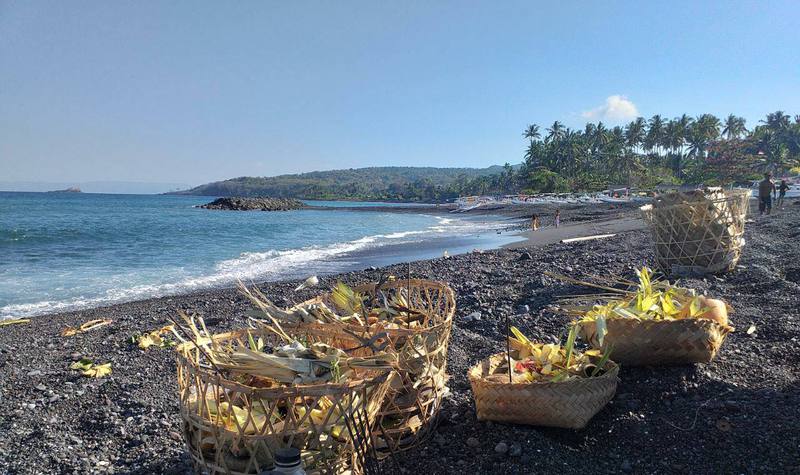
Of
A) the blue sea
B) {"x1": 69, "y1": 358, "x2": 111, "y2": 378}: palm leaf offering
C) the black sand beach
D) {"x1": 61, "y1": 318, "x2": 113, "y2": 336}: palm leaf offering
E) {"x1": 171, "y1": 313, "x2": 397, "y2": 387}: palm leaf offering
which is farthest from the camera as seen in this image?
the blue sea

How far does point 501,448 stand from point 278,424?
5.43 ft

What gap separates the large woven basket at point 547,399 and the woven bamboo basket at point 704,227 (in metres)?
5.79

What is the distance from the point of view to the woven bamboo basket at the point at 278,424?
281 cm

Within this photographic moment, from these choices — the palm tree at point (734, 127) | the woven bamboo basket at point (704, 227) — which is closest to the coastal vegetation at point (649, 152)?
the palm tree at point (734, 127)

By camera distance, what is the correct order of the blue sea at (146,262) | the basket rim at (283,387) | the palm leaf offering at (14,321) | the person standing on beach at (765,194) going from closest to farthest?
the basket rim at (283,387)
the palm leaf offering at (14,321)
the blue sea at (146,262)
the person standing on beach at (765,194)

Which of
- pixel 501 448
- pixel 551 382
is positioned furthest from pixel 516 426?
A: pixel 551 382

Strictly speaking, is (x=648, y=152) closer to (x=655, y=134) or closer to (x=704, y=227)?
(x=655, y=134)

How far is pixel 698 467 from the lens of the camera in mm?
3268

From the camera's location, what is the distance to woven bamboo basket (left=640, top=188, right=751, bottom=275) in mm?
8375

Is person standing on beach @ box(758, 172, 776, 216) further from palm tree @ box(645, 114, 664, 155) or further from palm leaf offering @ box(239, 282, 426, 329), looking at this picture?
palm tree @ box(645, 114, 664, 155)

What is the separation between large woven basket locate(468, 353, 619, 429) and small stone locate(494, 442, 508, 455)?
25 cm

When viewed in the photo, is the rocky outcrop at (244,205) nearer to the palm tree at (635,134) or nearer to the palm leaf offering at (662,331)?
the palm tree at (635,134)

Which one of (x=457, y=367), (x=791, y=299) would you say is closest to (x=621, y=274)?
(x=791, y=299)

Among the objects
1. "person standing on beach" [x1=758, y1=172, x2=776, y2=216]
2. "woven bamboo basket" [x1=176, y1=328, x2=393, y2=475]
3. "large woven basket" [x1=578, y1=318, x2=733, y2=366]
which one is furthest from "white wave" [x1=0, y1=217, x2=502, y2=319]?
"person standing on beach" [x1=758, y1=172, x2=776, y2=216]
